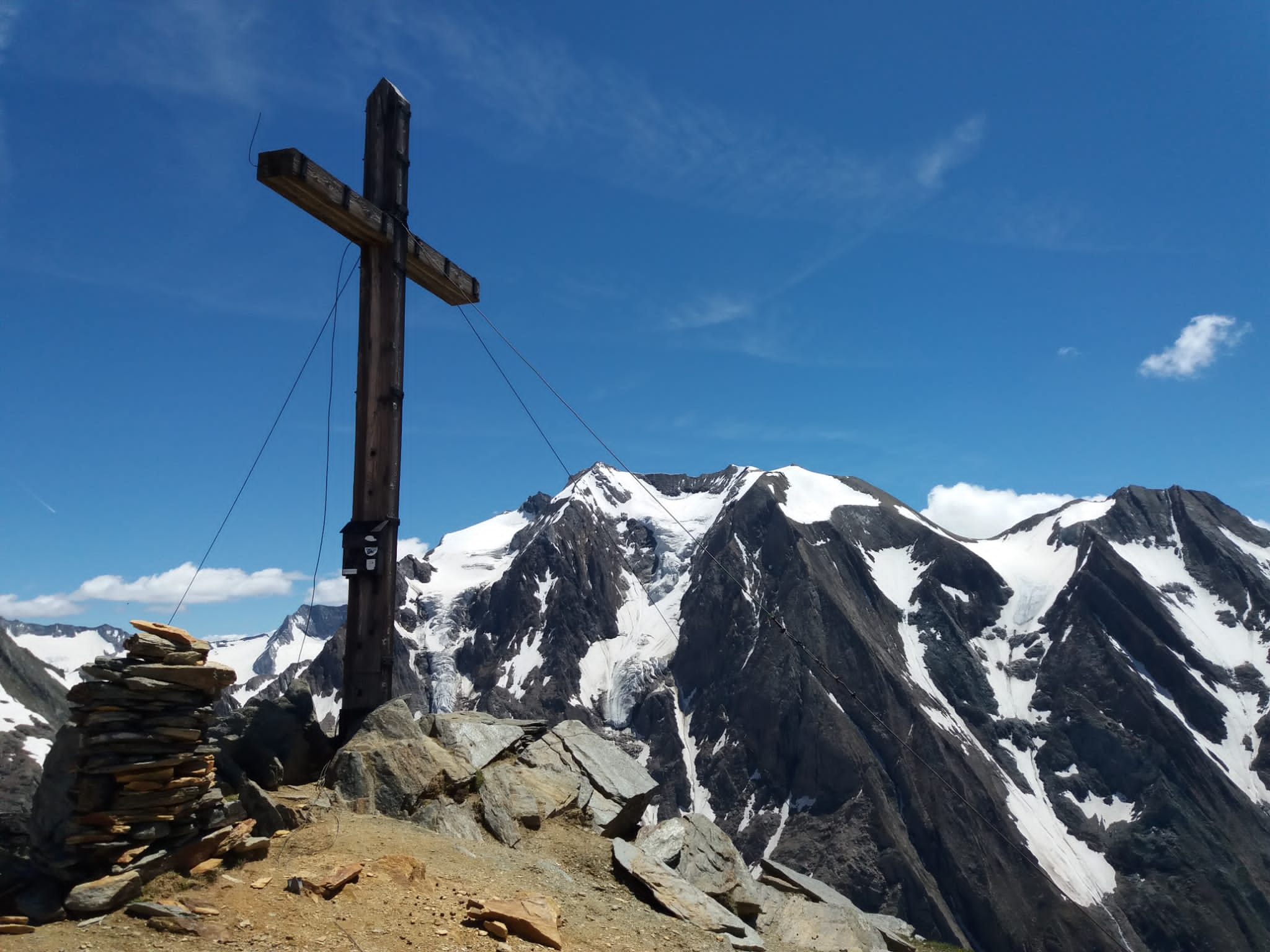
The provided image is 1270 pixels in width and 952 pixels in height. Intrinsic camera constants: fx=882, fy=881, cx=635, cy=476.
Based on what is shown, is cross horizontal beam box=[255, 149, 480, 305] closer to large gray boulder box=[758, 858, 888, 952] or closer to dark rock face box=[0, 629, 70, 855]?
large gray boulder box=[758, 858, 888, 952]

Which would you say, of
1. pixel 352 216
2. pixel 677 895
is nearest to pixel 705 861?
pixel 677 895

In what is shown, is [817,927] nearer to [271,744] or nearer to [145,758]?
[271,744]

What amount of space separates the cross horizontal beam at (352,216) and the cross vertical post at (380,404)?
9.8 inches

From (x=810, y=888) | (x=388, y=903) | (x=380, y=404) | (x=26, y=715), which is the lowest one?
(x=810, y=888)

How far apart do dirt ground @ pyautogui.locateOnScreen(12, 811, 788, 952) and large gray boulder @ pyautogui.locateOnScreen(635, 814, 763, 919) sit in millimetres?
1054

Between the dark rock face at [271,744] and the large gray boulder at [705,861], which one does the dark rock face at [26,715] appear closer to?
the dark rock face at [271,744]

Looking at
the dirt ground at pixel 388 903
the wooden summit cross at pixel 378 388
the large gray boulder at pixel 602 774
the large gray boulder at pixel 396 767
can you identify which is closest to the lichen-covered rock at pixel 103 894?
the dirt ground at pixel 388 903

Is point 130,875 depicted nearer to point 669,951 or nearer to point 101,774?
point 101,774

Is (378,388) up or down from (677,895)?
up

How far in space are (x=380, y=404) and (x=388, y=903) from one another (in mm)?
7704

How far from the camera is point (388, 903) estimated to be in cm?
845

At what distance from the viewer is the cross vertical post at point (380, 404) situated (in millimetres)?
13430

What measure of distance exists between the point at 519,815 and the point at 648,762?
196939 millimetres

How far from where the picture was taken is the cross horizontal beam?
1175 centimetres
